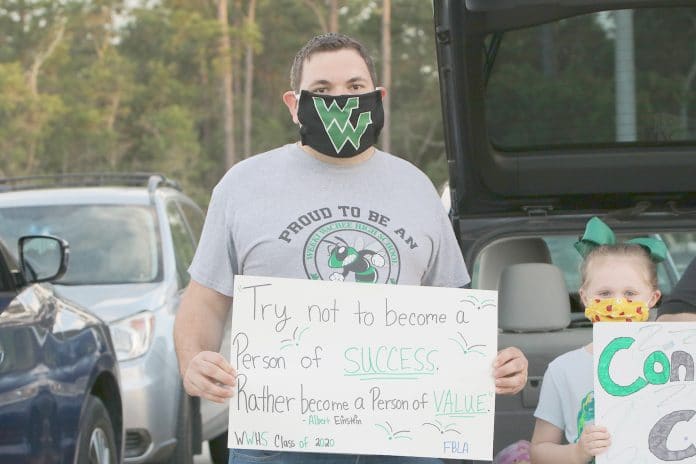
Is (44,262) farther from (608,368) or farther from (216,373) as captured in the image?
(608,368)

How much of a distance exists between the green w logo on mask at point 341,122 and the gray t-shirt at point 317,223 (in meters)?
0.07

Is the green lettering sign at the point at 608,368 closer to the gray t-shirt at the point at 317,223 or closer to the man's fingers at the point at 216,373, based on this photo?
the gray t-shirt at the point at 317,223

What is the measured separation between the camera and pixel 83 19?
6519cm

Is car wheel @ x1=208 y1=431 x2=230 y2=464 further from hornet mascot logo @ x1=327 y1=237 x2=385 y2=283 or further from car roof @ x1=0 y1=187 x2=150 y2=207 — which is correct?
hornet mascot logo @ x1=327 y1=237 x2=385 y2=283

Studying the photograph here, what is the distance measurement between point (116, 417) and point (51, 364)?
4.11 ft

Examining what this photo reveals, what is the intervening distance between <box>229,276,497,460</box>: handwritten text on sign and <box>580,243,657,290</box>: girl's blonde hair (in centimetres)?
42

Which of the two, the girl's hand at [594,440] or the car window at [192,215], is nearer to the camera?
the girl's hand at [594,440]

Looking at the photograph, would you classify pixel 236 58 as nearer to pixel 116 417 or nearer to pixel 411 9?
pixel 411 9

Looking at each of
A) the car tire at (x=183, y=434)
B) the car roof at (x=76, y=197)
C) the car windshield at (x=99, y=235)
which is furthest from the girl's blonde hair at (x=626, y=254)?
the car roof at (x=76, y=197)

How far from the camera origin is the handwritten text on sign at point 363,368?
3922mm

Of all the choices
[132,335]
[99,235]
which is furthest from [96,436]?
[99,235]

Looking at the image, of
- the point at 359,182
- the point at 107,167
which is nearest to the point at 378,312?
the point at 359,182

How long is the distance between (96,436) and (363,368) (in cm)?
256

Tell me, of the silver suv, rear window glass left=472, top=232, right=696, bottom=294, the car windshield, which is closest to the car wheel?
the silver suv
